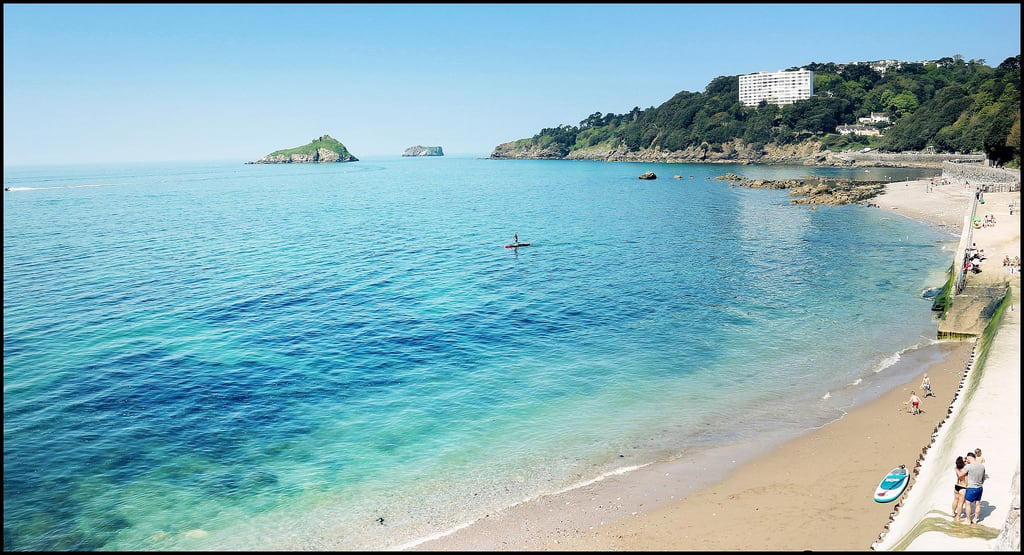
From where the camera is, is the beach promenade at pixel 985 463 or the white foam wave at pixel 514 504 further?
the white foam wave at pixel 514 504

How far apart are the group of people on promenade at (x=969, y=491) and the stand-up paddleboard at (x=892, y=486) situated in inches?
121

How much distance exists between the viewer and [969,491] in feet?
50.9

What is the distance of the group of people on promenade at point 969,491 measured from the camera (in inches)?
610

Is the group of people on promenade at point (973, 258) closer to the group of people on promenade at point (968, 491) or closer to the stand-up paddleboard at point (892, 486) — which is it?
the stand-up paddleboard at point (892, 486)

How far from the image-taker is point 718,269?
182ft

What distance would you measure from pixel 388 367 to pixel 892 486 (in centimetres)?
2302

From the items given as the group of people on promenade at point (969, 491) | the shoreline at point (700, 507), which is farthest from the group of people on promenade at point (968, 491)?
the shoreline at point (700, 507)

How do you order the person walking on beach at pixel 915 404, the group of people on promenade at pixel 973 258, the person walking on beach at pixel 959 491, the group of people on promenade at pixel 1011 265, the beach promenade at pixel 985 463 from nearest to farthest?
1. the beach promenade at pixel 985 463
2. the person walking on beach at pixel 959 491
3. the person walking on beach at pixel 915 404
4. the group of people on promenade at pixel 1011 265
5. the group of people on promenade at pixel 973 258

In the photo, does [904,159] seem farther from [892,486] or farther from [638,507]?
[638,507]

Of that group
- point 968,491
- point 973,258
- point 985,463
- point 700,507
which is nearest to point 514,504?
point 700,507

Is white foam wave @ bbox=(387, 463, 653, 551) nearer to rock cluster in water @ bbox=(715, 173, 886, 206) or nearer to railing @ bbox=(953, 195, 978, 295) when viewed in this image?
railing @ bbox=(953, 195, 978, 295)

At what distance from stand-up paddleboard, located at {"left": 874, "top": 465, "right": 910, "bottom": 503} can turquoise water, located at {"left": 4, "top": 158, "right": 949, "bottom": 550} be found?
5340 mm

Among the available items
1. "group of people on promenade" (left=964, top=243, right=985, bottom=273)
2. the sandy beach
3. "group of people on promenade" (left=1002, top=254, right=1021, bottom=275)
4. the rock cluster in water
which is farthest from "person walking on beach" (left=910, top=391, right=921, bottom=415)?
the rock cluster in water

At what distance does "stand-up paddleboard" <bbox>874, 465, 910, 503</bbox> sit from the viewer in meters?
19.0
